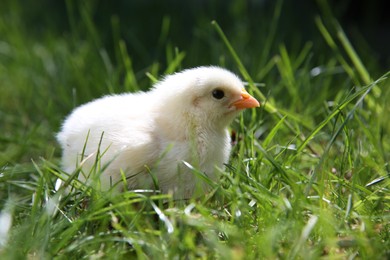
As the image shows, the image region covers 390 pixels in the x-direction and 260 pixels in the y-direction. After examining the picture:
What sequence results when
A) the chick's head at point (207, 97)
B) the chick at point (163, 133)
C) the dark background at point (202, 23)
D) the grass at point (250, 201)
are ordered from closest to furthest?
the grass at point (250, 201) < the chick at point (163, 133) < the chick's head at point (207, 97) < the dark background at point (202, 23)

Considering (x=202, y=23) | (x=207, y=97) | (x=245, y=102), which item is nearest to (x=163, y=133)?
(x=207, y=97)

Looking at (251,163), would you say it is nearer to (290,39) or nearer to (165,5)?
(290,39)

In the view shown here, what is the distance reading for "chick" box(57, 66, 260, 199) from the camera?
2.38m

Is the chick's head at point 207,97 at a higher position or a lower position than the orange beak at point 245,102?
higher

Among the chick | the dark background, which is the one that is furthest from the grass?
the dark background

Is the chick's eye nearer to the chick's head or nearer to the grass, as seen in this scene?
the chick's head

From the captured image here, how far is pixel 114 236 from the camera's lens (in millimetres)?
2170

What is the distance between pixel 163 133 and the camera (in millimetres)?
2496

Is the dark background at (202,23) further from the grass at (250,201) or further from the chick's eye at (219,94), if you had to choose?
the chick's eye at (219,94)

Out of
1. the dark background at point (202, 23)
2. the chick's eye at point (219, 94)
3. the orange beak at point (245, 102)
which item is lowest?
the dark background at point (202, 23)

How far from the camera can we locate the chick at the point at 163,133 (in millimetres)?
2377

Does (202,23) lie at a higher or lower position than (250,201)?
higher

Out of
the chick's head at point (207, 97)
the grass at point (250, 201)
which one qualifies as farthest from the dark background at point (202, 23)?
the chick's head at point (207, 97)

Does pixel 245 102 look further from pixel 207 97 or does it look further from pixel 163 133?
pixel 163 133
